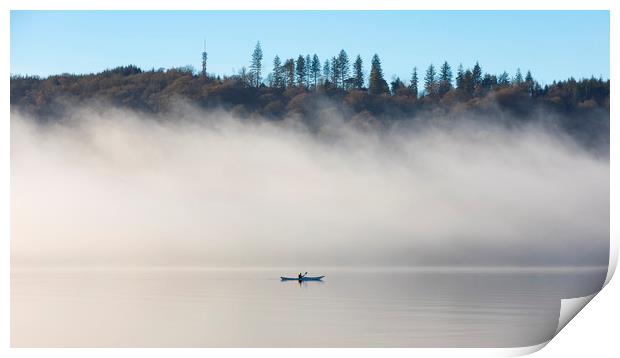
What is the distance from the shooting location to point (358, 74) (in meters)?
14.3

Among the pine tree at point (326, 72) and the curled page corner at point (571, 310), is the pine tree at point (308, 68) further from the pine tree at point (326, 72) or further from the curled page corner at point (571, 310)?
the curled page corner at point (571, 310)

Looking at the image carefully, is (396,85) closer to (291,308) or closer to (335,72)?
(335,72)

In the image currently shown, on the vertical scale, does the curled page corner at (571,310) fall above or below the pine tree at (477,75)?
below

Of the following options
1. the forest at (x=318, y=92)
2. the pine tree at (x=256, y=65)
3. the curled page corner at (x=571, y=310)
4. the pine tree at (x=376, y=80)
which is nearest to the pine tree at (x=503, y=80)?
the forest at (x=318, y=92)

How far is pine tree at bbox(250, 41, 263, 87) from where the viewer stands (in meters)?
13.0

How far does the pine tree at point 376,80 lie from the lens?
1367 centimetres

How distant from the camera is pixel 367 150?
14.8 meters

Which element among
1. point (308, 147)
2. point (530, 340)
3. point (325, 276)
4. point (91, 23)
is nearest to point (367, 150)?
point (308, 147)

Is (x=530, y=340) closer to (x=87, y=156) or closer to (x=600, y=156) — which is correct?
(x=600, y=156)

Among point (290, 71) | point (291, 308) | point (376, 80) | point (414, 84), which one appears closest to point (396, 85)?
point (414, 84)

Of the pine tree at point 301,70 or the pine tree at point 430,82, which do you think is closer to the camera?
the pine tree at point 301,70

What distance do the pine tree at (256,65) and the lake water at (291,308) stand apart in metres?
2.94

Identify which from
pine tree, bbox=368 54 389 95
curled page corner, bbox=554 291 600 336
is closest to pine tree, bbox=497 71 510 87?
pine tree, bbox=368 54 389 95

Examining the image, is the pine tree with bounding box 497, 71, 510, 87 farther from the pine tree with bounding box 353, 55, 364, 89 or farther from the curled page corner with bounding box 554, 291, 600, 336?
the curled page corner with bounding box 554, 291, 600, 336
